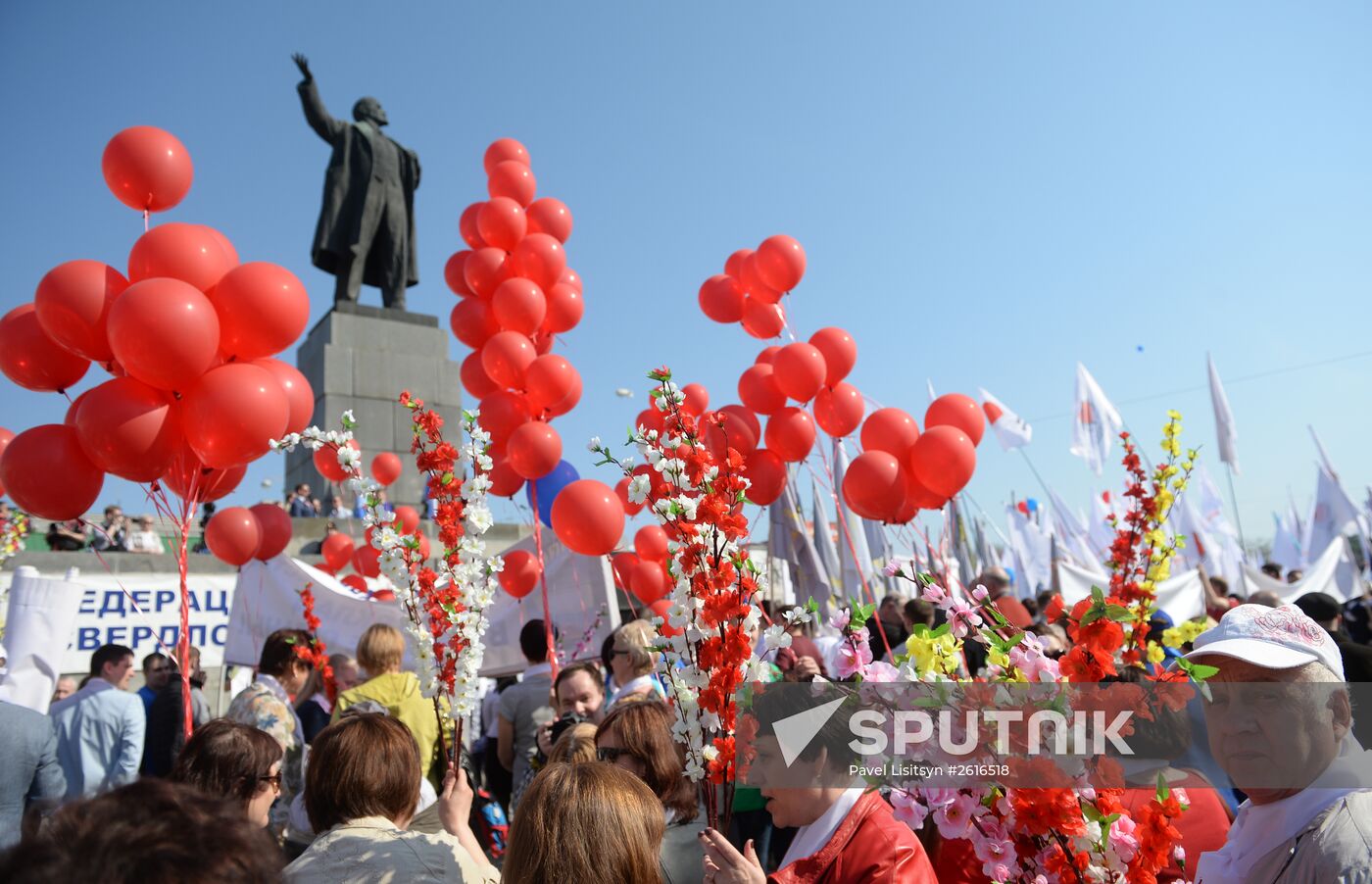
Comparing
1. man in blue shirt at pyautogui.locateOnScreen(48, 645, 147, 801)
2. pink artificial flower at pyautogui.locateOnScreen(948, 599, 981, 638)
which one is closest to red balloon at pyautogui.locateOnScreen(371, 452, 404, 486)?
man in blue shirt at pyautogui.locateOnScreen(48, 645, 147, 801)

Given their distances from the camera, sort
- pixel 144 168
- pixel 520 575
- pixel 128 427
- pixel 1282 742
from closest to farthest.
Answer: pixel 1282 742 < pixel 128 427 < pixel 144 168 < pixel 520 575

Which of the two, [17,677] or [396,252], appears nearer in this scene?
[17,677]

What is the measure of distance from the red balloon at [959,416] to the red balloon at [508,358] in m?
3.06

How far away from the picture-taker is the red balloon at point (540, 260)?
7.25m

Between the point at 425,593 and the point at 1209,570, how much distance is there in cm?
1534

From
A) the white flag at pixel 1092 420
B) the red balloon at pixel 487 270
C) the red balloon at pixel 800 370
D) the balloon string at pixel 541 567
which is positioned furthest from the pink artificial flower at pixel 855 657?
the white flag at pixel 1092 420

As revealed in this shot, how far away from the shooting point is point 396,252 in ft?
49.3

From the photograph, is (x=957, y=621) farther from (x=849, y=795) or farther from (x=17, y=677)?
(x=17, y=677)

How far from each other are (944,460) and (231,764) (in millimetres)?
4681

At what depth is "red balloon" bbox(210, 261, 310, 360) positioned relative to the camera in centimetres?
480

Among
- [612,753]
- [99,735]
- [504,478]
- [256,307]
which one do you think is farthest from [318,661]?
[612,753]

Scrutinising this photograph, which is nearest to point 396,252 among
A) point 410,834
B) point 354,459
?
point 354,459

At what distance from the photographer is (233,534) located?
6285 millimetres

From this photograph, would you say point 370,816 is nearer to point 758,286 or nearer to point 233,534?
point 233,534
